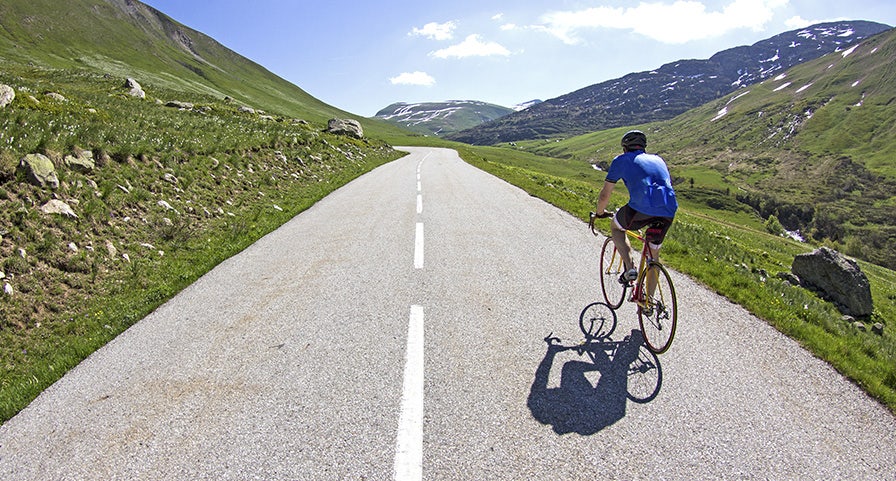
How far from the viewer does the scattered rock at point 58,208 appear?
8.46m

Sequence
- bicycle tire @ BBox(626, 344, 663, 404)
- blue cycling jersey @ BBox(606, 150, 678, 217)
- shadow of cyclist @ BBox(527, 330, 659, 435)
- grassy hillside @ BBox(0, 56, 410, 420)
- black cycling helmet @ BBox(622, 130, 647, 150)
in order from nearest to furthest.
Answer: shadow of cyclist @ BBox(527, 330, 659, 435) → bicycle tire @ BBox(626, 344, 663, 404) → blue cycling jersey @ BBox(606, 150, 678, 217) → black cycling helmet @ BBox(622, 130, 647, 150) → grassy hillside @ BBox(0, 56, 410, 420)

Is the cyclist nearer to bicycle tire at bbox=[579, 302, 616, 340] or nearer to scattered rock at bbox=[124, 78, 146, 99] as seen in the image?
bicycle tire at bbox=[579, 302, 616, 340]

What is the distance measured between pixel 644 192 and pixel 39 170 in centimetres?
1236

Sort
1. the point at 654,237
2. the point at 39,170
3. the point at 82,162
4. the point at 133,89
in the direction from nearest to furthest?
the point at 654,237 → the point at 39,170 → the point at 82,162 → the point at 133,89

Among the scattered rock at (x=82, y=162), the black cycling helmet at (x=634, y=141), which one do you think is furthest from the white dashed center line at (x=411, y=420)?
the scattered rock at (x=82, y=162)

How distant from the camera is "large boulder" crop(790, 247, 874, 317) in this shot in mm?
13094

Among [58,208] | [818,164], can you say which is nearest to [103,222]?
[58,208]

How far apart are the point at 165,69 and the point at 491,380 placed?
13722cm

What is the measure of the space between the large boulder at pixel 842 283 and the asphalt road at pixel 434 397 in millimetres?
9406

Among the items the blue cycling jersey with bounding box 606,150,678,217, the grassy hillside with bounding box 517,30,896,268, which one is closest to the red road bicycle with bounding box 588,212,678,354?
the blue cycling jersey with bounding box 606,150,678,217

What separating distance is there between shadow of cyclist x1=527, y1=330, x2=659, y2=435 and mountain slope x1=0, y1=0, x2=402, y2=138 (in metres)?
70.7

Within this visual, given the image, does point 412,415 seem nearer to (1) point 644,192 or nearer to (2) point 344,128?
(1) point 644,192

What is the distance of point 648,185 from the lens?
19.3 feet

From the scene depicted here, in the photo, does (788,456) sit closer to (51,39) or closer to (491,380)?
(491,380)
